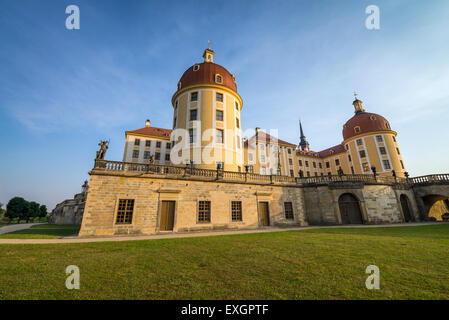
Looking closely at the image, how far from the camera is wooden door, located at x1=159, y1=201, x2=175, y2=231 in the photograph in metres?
15.4

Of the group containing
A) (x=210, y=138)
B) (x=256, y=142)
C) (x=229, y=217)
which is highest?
(x=256, y=142)

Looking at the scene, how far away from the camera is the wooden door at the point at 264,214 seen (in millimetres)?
19281

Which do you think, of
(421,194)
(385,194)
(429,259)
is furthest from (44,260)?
(421,194)

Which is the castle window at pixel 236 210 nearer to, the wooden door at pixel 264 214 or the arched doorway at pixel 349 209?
the wooden door at pixel 264 214

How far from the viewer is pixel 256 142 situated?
4253cm

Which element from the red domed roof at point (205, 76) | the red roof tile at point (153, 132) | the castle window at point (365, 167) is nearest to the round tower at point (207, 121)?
the red domed roof at point (205, 76)

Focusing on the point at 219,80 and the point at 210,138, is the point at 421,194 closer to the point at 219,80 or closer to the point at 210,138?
the point at 210,138

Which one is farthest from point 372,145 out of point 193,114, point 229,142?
point 193,114

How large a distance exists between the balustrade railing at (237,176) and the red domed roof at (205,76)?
1349 centimetres

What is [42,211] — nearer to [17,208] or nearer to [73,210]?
[17,208]

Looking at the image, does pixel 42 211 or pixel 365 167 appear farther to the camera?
pixel 42 211

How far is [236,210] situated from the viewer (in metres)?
18.4

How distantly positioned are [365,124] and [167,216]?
1908 inches

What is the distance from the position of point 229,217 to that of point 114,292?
14396mm
